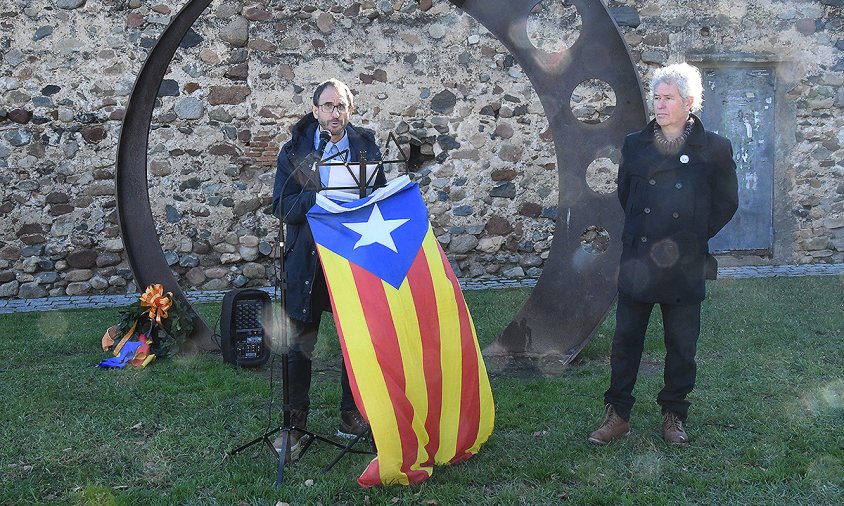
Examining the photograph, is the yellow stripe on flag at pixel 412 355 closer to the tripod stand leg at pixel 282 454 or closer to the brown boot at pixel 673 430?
the tripod stand leg at pixel 282 454

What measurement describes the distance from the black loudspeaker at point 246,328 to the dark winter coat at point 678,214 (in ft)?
7.97

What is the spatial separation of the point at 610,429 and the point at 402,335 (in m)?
1.12

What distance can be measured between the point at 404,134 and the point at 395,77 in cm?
54

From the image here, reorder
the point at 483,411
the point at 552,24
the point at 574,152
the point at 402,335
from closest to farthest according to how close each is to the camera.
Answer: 1. the point at 402,335
2. the point at 483,411
3. the point at 574,152
4. the point at 552,24

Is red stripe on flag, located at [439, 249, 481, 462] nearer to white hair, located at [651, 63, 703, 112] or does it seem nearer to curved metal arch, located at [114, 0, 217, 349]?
white hair, located at [651, 63, 703, 112]

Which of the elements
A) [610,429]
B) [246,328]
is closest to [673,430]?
[610,429]

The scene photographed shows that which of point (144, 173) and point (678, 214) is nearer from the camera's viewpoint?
point (678, 214)

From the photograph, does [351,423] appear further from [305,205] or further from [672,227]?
[672,227]

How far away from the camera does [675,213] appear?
3629 mm

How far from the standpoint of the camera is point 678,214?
3.63 meters

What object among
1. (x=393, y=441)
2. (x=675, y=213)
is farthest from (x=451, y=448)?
(x=675, y=213)

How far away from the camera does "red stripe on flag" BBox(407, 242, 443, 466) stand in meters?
3.31

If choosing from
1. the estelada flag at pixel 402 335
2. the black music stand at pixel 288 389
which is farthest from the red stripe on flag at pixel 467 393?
the black music stand at pixel 288 389

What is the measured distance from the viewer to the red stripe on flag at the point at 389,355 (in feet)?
10.4
